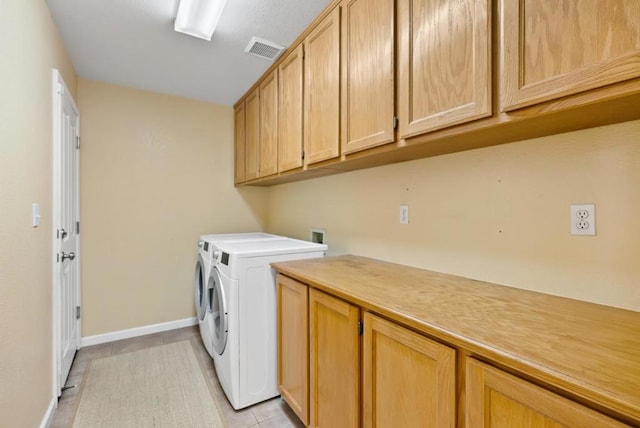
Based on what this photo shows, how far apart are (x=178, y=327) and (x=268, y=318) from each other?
1.72 meters

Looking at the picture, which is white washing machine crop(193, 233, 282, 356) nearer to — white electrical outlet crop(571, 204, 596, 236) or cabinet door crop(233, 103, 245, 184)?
cabinet door crop(233, 103, 245, 184)


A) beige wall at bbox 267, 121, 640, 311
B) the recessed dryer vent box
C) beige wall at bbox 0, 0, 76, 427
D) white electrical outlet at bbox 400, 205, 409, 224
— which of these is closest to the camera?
beige wall at bbox 267, 121, 640, 311

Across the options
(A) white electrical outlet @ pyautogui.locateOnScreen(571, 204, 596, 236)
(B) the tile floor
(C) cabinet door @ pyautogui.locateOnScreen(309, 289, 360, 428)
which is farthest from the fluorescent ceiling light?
(B) the tile floor

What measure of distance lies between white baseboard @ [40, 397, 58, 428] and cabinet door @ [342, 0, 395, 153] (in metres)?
2.21

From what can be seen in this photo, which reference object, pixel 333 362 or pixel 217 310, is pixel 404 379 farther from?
pixel 217 310

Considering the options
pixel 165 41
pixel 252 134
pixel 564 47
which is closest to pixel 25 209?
pixel 165 41

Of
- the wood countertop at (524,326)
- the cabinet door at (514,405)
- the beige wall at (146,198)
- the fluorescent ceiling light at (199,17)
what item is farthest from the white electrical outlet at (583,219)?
→ the beige wall at (146,198)

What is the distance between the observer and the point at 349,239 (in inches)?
84.9

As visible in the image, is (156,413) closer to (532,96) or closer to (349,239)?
(349,239)

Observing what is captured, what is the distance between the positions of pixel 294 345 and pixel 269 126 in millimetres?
1680

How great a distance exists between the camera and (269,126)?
7.91 ft

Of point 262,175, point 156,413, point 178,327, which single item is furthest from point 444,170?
point 178,327

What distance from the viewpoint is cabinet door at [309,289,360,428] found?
3.91ft

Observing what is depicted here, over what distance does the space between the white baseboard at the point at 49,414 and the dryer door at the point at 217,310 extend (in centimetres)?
92
